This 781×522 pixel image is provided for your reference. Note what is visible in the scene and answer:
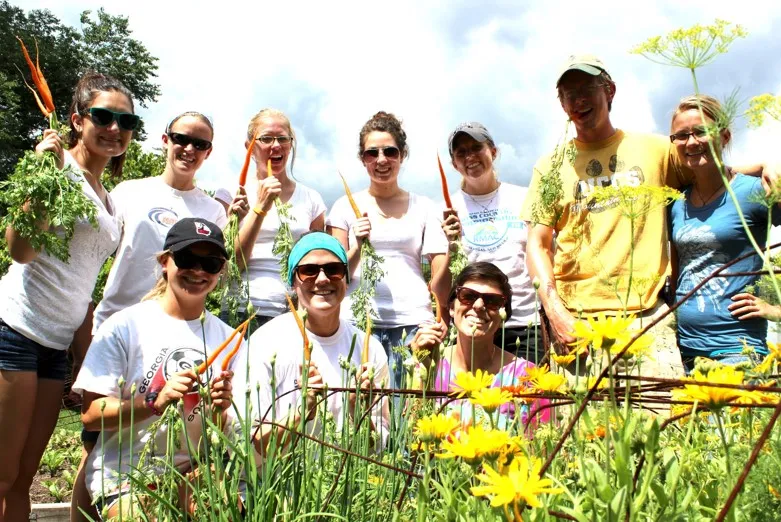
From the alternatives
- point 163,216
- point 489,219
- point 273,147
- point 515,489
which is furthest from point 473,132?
point 515,489

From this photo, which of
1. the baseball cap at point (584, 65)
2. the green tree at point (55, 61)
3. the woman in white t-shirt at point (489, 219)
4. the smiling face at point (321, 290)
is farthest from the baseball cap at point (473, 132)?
the green tree at point (55, 61)

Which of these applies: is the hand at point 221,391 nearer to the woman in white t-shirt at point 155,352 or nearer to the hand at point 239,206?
the woman in white t-shirt at point 155,352

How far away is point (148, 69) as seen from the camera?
2911cm

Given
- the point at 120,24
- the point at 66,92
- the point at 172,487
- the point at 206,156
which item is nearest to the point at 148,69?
the point at 120,24

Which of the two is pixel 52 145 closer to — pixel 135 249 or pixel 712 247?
pixel 135 249

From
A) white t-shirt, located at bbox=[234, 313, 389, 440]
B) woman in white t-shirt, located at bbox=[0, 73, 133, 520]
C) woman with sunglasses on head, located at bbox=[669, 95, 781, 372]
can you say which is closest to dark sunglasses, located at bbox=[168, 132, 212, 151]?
woman in white t-shirt, located at bbox=[0, 73, 133, 520]

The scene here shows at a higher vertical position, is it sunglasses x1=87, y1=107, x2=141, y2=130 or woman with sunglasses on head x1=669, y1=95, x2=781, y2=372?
sunglasses x1=87, y1=107, x2=141, y2=130

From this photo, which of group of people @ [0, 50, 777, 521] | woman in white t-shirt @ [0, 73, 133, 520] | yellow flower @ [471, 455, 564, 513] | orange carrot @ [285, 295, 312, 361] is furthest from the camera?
woman in white t-shirt @ [0, 73, 133, 520]

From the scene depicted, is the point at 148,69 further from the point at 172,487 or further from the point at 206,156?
the point at 172,487

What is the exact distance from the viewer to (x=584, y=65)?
10.6ft

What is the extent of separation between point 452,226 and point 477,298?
2.21 feet

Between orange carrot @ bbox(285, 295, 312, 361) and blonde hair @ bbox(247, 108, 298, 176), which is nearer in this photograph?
orange carrot @ bbox(285, 295, 312, 361)

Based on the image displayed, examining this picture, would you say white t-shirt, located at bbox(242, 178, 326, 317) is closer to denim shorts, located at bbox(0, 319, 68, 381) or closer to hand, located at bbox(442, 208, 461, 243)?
hand, located at bbox(442, 208, 461, 243)

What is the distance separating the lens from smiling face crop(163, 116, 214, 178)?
11.7 feet
